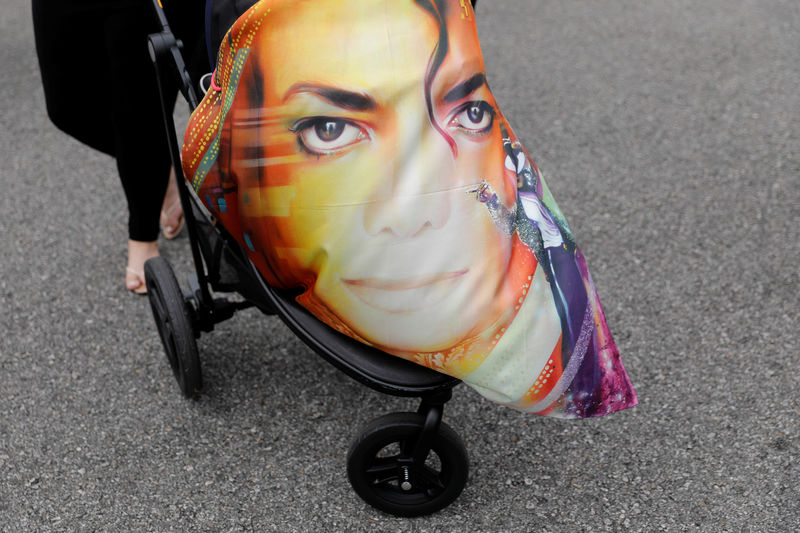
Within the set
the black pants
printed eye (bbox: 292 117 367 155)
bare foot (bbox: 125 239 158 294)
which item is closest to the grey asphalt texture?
bare foot (bbox: 125 239 158 294)

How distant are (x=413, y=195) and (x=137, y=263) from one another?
1476 mm

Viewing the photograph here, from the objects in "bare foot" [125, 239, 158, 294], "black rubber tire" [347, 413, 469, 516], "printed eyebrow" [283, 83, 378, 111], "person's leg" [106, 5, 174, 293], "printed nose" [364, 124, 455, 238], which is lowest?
"bare foot" [125, 239, 158, 294]

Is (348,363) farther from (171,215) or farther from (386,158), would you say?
(171,215)

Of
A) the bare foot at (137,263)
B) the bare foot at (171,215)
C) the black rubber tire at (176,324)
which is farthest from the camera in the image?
the bare foot at (171,215)

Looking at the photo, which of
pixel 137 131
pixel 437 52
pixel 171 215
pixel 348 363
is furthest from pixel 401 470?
pixel 171 215

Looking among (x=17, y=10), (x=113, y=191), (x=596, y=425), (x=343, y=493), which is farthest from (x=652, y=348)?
(x=17, y=10)

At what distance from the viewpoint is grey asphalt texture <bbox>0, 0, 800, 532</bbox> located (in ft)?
6.51

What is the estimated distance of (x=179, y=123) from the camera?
152 inches

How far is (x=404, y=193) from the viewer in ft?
5.16

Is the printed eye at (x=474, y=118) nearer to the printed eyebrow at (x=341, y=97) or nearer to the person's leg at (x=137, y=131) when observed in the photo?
the printed eyebrow at (x=341, y=97)

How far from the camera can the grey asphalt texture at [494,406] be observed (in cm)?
198

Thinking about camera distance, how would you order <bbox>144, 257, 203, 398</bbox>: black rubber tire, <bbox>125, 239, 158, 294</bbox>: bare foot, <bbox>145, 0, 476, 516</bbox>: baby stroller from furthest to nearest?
<bbox>125, 239, 158, 294</bbox>: bare foot
<bbox>144, 257, 203, 398</bbox>: black rubber tire
<bbox>145, 0, 476, 516</bbox>: baby stroller

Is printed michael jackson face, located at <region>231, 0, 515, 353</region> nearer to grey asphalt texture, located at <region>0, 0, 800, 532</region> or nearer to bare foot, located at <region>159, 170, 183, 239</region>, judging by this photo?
grey asphalt texture, located at <region>0, 0, 800, 532</region>

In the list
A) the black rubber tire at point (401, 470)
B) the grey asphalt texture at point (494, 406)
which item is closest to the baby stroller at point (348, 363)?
the black rubber tire at point (401, 470)
